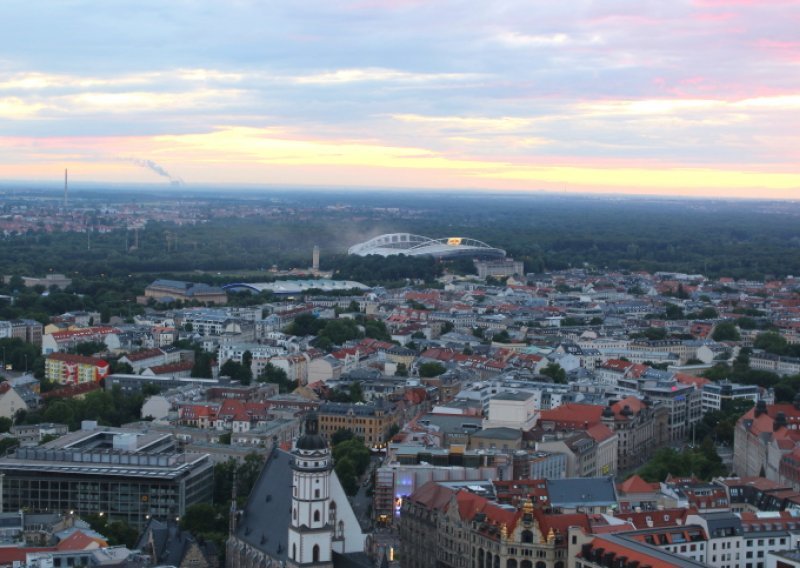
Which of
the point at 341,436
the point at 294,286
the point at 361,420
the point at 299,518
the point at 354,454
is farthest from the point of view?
the point at 294,286

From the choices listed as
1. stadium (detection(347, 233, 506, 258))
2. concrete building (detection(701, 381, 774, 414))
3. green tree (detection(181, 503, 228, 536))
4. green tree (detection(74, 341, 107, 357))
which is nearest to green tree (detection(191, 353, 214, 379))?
green tree (detection(74, 341, 107, 357))

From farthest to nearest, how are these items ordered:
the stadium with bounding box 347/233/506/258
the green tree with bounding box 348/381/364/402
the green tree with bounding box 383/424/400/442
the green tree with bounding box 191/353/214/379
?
1. the stadium with bounding box 347/233/506/258
2. the green tree with bounding box 191/353/214/379
3. the green tree with bounding box 348/381/364/402
4. the green tree with bounding box 383/424/400/442

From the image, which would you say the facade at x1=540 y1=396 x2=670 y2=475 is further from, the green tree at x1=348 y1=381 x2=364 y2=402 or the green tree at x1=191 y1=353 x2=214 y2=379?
the green tree at x1=191 y1=353 x2=214 y2=379

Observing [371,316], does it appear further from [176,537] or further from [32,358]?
[176,537]

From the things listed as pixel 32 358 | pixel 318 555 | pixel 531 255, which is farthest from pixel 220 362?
pixel 531 255

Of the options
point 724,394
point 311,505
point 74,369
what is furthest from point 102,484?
point 724,394

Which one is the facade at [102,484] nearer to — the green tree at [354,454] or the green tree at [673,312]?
the green tree at [354,454]

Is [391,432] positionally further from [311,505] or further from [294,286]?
[294,286]
